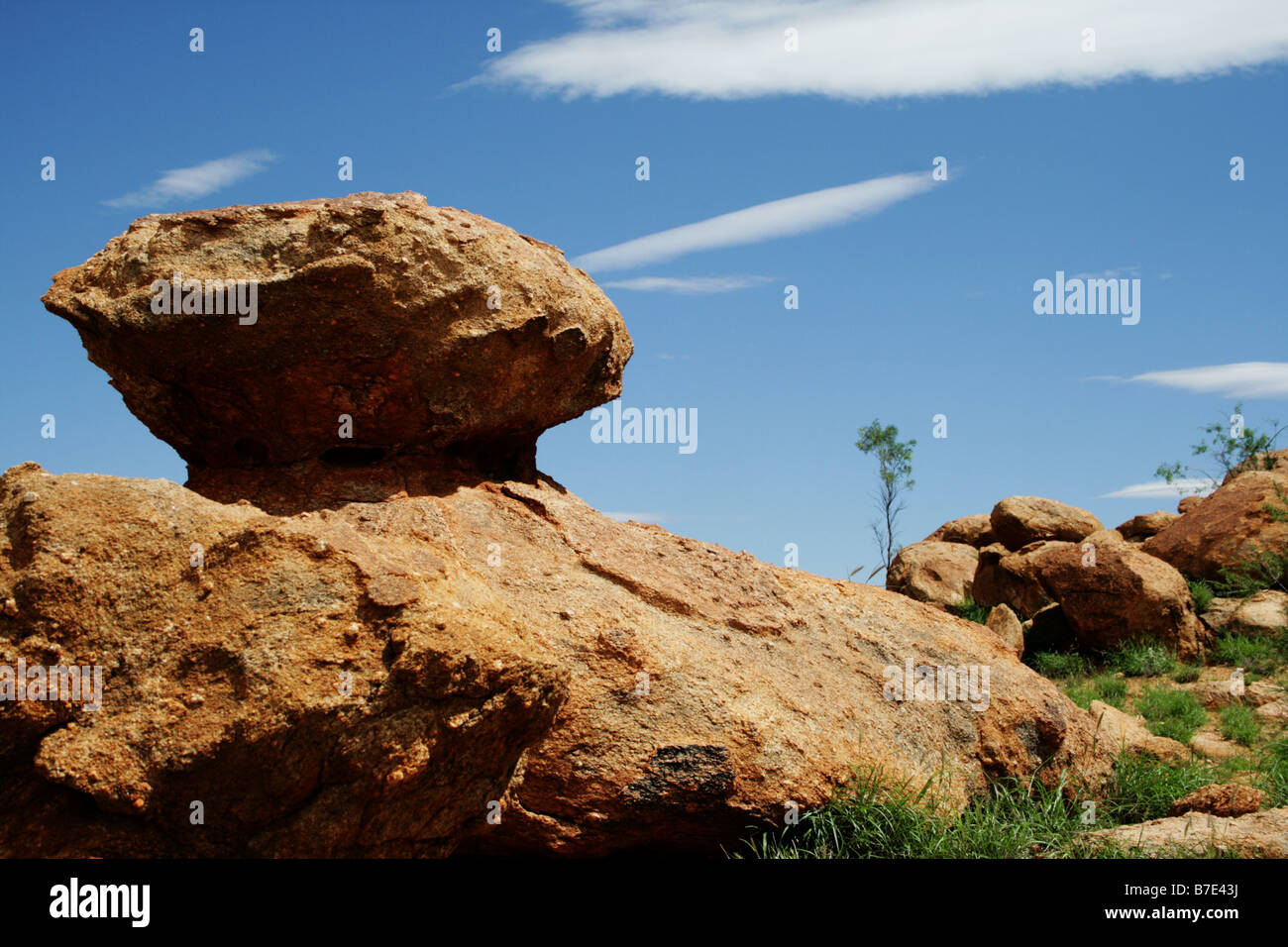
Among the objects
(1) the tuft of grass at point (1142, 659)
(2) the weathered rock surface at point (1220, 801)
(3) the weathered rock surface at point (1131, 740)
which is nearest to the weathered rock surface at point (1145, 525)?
(1) the tuft of grass at point (1142, 659)

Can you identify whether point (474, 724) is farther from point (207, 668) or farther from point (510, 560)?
point (510, 560)

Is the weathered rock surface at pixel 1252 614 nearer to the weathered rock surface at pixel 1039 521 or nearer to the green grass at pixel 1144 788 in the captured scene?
the weathered rock surface at pixel 1039 521

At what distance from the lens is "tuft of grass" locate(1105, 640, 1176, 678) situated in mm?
12930

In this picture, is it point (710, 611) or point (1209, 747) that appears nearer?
point (710, 611)

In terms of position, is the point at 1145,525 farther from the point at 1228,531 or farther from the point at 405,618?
the point at 405,618

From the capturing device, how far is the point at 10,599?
402 centimetres

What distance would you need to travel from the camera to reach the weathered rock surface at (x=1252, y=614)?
44.3 ft

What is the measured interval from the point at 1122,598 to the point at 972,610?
2922 millimetres

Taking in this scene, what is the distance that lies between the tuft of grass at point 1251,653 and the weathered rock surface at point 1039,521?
3.85 meters

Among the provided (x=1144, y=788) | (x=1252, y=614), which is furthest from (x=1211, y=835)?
(x=1252, y=614)

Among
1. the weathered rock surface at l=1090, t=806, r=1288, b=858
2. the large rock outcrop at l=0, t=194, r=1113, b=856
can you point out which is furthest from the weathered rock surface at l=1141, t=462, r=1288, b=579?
the weathered rock surface at l=1090, t=806, r=1288, b=858

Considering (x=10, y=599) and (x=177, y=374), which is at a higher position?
(x=177, y=374)
